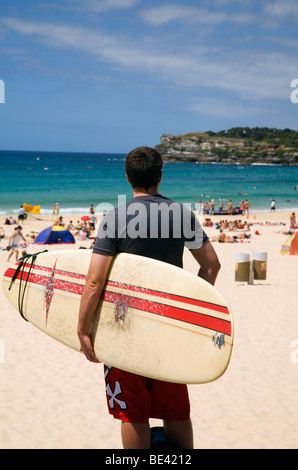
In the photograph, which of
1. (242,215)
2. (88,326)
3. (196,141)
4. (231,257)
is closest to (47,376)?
(88,326)

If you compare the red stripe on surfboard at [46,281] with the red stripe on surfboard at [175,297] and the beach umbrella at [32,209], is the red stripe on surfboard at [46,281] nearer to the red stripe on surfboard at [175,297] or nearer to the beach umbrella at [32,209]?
the red stripe on surfboard at [175,297]

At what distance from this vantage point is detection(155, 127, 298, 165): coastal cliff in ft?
463

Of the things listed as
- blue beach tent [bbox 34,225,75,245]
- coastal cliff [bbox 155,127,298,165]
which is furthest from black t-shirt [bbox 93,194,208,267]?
coastal cliff [bbox 155,127,298,165]

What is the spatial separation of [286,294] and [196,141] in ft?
491

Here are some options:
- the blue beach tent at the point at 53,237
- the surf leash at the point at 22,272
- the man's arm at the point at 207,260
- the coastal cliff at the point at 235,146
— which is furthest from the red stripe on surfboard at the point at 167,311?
the coastal cliff at the point at 235,146

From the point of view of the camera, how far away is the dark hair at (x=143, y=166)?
2418 millimetres

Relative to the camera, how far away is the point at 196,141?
510 feet

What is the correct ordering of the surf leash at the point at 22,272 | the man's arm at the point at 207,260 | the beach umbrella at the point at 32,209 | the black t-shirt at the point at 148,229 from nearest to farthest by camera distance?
the black t-shirt at the point at 148,229
the man's arm at the point at 207,260
the surf leash at the point at 22,272
the beach umbrella at the point at 32,209

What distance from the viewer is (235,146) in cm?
15100

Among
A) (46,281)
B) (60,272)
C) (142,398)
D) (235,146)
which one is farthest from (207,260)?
(235,146)

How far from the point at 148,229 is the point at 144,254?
0.17m

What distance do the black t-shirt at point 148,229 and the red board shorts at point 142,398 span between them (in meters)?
0.64

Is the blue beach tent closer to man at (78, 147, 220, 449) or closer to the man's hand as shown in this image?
the man's hand
